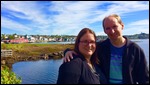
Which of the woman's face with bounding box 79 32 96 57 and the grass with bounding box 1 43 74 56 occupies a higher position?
the woman's face with bounding box 79 32 96 57

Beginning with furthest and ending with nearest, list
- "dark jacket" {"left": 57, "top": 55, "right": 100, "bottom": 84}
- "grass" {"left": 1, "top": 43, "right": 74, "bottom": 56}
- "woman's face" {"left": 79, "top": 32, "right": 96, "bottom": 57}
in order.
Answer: "grass" {"left": 1, "top": 43, "right": 74, "bottom": 56}, "woman's face" {"left": 79, "top": 32, "right": 96, "bottom": 57}, "dark jacket" {"left": 57, "top": 55, "right": 100, "bottom": 84}

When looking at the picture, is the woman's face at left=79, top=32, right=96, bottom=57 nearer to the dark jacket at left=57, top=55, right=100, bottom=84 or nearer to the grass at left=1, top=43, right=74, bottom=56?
the dark jacket at left=57, top=55, right=100, bottom=84

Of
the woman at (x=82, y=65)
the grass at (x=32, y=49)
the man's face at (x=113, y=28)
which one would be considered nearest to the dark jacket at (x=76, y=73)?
the woman at (x=82, y=65)

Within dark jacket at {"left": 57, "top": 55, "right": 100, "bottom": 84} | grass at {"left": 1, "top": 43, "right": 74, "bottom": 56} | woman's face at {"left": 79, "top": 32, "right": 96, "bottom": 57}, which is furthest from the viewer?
grass at {"left": 1, "top": 43, "right": 74, "bottom": 56}

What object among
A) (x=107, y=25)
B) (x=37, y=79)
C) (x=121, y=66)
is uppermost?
(x=107, y=25)

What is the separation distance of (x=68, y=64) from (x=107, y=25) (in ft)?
2.56

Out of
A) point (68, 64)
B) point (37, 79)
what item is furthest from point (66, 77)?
point (37, 79)

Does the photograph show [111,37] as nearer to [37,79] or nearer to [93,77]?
[93,77]

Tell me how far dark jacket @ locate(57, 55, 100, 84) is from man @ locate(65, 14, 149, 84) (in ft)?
1.25

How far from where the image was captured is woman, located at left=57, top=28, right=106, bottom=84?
261 centimetres

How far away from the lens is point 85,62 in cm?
281

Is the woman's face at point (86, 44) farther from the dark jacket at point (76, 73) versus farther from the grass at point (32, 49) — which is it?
the grass at point (32, 49)

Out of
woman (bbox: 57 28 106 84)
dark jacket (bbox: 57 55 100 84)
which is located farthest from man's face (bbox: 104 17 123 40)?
dark jacket (bbox: 57 55 100 84)

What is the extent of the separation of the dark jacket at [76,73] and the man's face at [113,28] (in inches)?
21.0
